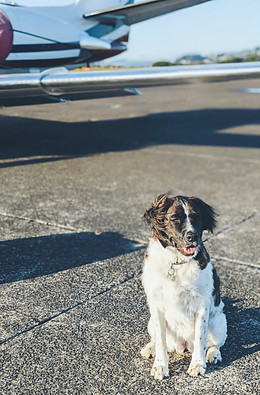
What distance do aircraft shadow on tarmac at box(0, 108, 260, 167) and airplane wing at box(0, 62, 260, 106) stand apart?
2.77ft

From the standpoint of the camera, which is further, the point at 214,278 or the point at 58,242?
the point at 58,242

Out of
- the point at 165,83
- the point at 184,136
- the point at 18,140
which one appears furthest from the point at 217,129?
the point at 18,140

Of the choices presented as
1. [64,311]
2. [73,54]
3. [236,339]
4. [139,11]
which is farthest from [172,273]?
[139,11]

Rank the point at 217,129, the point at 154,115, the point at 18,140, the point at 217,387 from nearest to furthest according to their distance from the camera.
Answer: the point at 217,387 → the point at 18,140 → the point at 217,129 → the point at 154,115

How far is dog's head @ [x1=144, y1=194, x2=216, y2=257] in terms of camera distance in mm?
2750

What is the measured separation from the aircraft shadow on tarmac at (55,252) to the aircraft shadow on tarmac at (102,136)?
432 cm

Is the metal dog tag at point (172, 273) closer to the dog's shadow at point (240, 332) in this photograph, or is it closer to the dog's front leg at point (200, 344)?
the dog's front leg at point (200, 344)

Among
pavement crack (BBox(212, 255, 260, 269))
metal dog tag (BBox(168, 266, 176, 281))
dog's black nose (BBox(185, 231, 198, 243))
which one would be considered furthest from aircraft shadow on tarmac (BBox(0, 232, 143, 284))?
dog's black nose (BBox(185, 231, 198, 243))

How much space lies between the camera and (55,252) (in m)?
5.12

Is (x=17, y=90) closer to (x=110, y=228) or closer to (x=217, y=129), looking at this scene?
(x=110, y=228)

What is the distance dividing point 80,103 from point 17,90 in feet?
25.9

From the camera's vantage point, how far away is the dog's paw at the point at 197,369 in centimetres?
293

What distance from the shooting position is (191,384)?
2875mm

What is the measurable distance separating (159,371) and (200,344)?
306 millimetres
